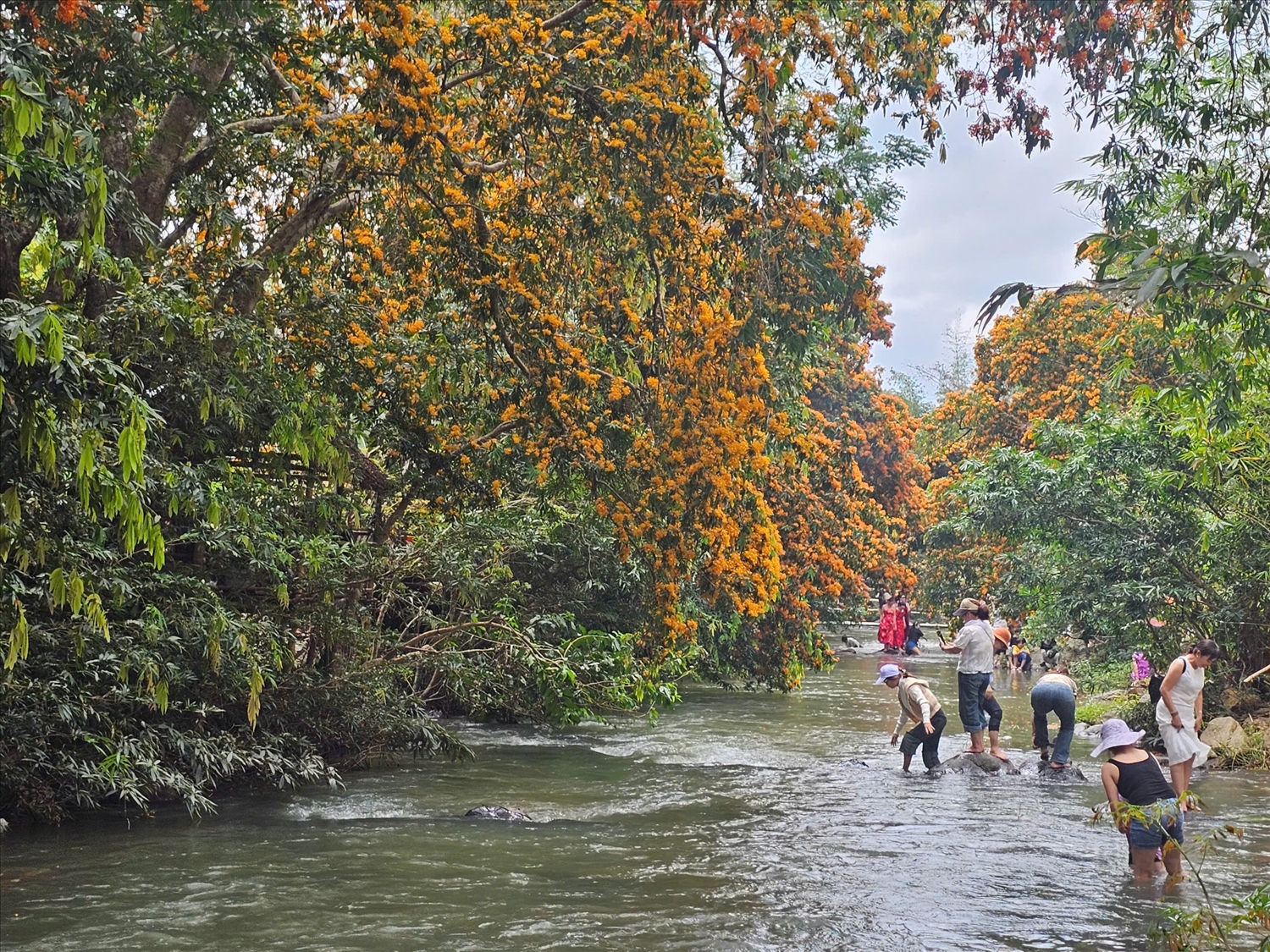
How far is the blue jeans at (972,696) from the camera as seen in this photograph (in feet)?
43.2

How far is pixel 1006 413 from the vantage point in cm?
2869

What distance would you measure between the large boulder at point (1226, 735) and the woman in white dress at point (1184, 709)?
3964 millimetres

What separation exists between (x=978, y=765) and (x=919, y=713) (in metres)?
1.00

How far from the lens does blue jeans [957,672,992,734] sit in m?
13.2

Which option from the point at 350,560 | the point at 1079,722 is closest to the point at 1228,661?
the point at 1079,722

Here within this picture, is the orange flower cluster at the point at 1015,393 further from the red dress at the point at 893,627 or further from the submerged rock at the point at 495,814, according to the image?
the submerged rock at the point at 495,814

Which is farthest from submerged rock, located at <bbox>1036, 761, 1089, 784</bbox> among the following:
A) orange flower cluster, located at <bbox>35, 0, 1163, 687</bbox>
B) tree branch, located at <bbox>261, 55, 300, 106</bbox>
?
tree branch, located at <bbox>261, 55, 300, 106</bbox>

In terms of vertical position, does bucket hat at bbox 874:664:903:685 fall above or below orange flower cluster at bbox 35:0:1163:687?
below

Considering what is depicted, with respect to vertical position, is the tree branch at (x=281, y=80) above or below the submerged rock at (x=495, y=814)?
above

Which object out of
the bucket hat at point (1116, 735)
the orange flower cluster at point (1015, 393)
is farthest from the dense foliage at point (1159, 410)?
the bucket hat at point (1116, 735)

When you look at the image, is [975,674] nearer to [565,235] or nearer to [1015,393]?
[565,235]

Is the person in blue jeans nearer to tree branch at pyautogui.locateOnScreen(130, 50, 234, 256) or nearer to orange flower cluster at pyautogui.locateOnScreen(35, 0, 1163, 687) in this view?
orange flower cluster at pyautogui.locateOnScreen(35, 0, 1163, 687)

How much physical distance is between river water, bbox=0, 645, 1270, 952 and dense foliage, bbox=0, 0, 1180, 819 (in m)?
0.69

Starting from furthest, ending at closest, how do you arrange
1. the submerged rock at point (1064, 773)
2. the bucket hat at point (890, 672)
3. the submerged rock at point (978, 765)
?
the submerged rock at point (978, 765) < the bucket hat at point (890, 672) < the submerged rock at point (1064, 773)
